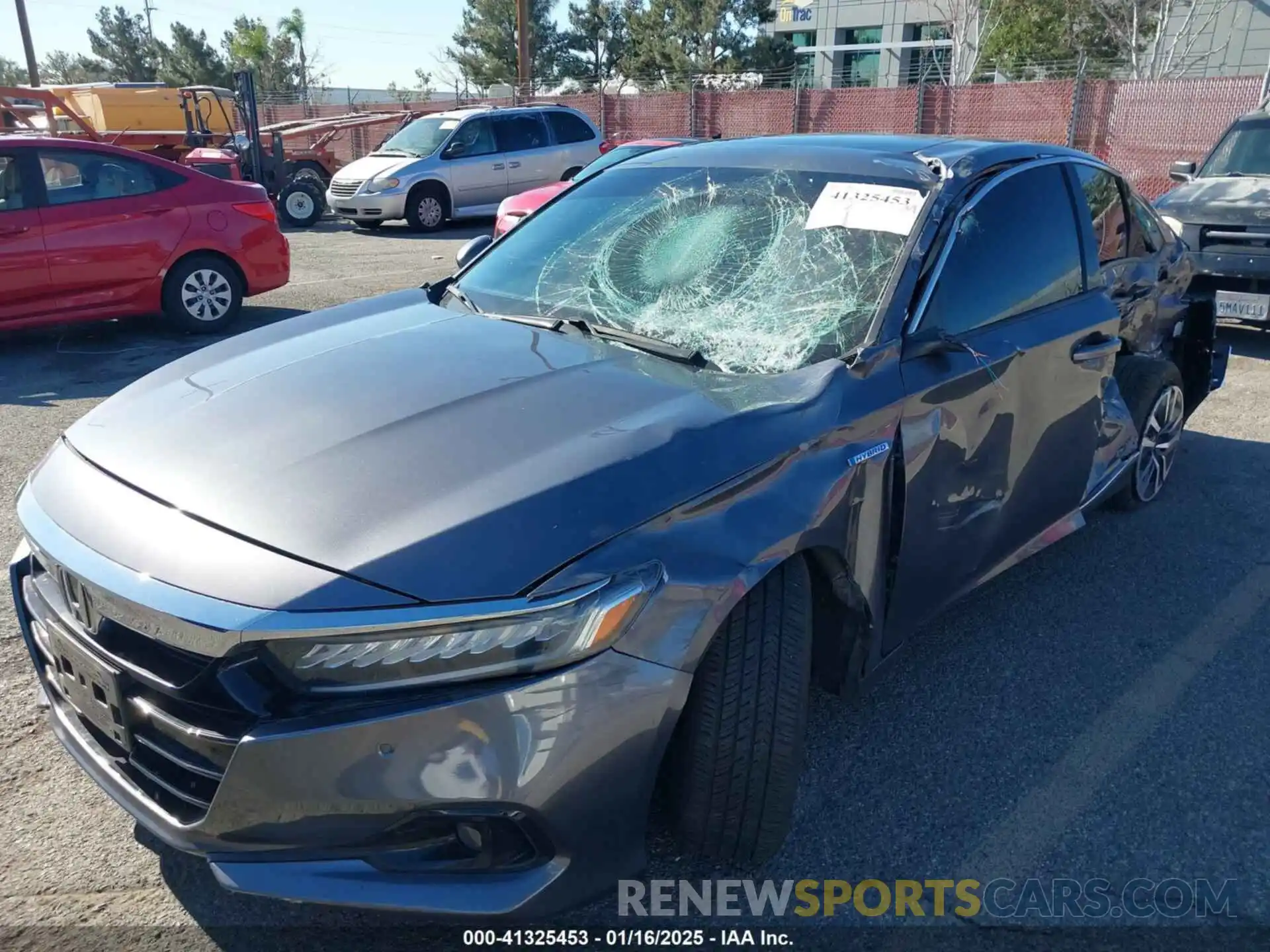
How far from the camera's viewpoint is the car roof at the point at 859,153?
3178 mm

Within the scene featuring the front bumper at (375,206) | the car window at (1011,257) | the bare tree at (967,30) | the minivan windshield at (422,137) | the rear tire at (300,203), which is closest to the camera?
the car window at (1011,257)

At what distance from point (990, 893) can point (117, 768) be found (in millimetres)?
2029

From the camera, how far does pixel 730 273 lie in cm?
307

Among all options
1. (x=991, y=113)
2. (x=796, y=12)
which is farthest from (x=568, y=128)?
(x=796, y=12)

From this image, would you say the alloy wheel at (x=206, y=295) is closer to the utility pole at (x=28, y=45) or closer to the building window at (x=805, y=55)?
the utility pole at (x=28, y=45)

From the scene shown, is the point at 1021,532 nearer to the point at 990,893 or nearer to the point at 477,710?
the point at 990,893

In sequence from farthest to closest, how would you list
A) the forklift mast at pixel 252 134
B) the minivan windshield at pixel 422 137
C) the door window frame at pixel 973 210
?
the forklift mast at pixel 252 134 < the minivan windshield at pixel 422 137 < the door window frame at pixel 973 210

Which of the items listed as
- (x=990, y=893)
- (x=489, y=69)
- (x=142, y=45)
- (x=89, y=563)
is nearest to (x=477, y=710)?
(x=89, y=563)

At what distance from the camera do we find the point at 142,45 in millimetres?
64688

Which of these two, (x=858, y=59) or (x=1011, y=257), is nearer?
(x=1011, y=257)

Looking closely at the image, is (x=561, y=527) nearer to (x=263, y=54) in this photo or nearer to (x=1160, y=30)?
(x=1160, y=30)

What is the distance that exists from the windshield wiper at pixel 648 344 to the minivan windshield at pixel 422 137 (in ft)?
45.8

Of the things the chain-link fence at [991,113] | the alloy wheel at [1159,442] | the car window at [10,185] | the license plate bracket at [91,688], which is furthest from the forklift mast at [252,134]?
the license plate bracket at [91,688]

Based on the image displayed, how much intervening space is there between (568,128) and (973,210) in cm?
1465
